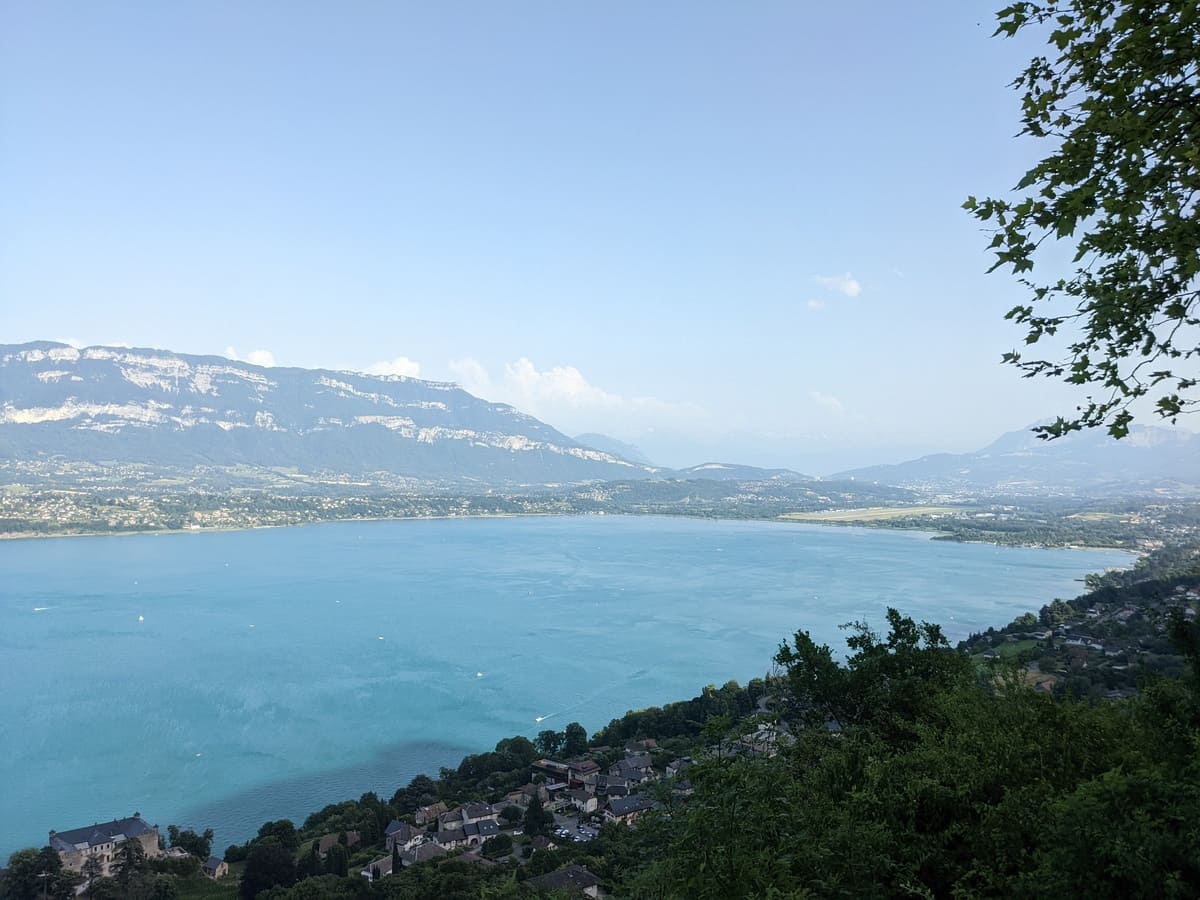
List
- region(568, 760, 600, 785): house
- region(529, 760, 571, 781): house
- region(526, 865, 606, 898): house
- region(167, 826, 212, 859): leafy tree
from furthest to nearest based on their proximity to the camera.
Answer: region(529, 760, 571, 781): house
region(568, 760, 600, 785): house
region(167, 826, 212, 859): leafy tree
region(526, 865, 606, 898): house

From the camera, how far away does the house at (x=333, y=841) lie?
14180mm

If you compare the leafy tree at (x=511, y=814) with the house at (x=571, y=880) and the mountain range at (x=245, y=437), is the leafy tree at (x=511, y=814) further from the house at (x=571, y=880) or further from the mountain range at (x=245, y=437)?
the mountain range at (x=245, y=437)

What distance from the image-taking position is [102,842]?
14.5 meters

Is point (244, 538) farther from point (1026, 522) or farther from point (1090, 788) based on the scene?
point (1026, 522)

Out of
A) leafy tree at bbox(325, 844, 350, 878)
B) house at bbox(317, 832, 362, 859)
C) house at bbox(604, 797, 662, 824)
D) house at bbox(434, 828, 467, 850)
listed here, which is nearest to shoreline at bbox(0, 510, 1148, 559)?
house at bbox(604, 797, 662, 824)

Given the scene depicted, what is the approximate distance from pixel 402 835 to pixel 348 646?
19.2 meters

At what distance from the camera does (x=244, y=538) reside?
2800 inches

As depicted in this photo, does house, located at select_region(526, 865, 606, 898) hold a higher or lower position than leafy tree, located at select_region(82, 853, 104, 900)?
higher

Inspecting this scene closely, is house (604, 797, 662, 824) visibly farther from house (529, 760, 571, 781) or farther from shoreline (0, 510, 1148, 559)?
shoreline (0, 510, 1148, 559)

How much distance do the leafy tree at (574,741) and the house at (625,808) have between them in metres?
3.94

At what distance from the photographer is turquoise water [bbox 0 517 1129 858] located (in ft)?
64.8

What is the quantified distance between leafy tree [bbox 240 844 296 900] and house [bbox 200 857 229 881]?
49.6 inches

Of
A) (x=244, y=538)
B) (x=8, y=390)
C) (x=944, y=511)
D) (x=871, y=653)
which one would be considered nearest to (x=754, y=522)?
(x=944, y=511)

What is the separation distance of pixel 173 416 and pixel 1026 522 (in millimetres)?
169069
